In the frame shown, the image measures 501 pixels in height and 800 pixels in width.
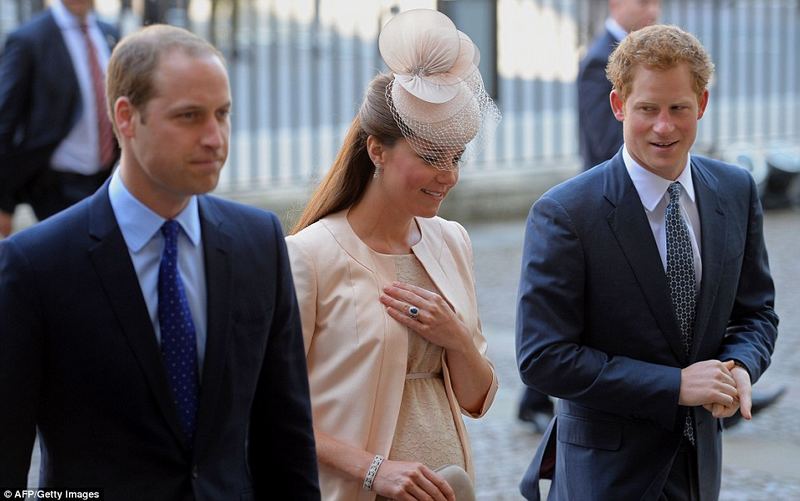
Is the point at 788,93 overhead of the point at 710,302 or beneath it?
beneath

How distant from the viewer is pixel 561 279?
3.30 meters

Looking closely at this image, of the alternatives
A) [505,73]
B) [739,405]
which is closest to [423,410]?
[739,405]

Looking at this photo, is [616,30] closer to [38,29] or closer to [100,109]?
[100,109]

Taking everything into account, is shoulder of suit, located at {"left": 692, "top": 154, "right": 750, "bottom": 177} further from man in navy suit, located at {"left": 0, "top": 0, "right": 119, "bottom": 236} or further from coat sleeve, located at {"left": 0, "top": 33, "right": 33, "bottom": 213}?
coat sleeve, located at {"left": 0, "top": 33, "right": 33, "bottom": 213}

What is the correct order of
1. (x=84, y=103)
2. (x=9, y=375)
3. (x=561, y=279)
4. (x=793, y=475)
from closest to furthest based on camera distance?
(x=9, y=375)
(x=561, y=279)
(x=793, y=475)
(x=84, y=103)

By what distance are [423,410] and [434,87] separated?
2.67 ft

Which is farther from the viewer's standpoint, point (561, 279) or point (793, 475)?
point (793, 475)

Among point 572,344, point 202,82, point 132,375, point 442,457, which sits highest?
point 202,82

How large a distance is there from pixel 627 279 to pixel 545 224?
25 centimetres

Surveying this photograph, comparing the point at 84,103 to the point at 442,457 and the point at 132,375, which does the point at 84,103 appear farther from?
the point at 132,375

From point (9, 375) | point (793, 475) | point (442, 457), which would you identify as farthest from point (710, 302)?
point (793, 475)

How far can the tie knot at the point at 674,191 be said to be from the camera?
135 inches

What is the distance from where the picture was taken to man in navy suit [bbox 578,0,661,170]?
6352 millimetres

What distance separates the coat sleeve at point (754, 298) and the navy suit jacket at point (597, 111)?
8.99 ft
